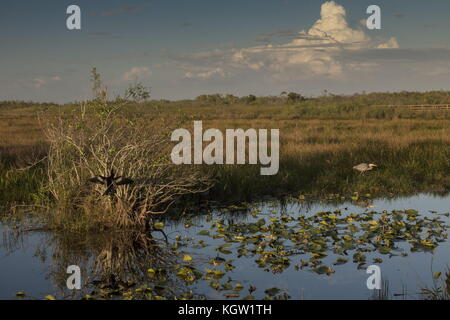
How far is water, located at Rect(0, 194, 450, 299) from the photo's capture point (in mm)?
6070

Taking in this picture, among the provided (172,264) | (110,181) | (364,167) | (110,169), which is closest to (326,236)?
(172,264)

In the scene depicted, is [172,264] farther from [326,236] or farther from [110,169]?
[326,236]

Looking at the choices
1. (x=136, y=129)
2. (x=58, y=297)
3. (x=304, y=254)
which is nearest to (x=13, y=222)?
(x=136, y=129)

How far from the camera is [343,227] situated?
8906 mm

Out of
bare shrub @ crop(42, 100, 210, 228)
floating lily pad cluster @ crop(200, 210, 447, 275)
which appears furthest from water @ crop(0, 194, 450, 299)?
bare shrub @ crop(42, 100, 210, 228)

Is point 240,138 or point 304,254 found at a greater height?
point 240,138

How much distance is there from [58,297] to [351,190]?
8353 mm

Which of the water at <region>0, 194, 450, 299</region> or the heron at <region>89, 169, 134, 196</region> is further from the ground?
the heron at <region>89, 169, 134, 196</region>

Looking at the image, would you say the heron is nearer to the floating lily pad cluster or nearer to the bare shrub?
the bare shrub

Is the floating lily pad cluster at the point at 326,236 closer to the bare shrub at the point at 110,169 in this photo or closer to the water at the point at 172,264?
the water at the point at 172,264

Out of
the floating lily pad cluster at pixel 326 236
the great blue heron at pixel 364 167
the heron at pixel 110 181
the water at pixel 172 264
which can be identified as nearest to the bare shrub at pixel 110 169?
the heron at pixel 110 181

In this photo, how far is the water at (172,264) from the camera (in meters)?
6.07
